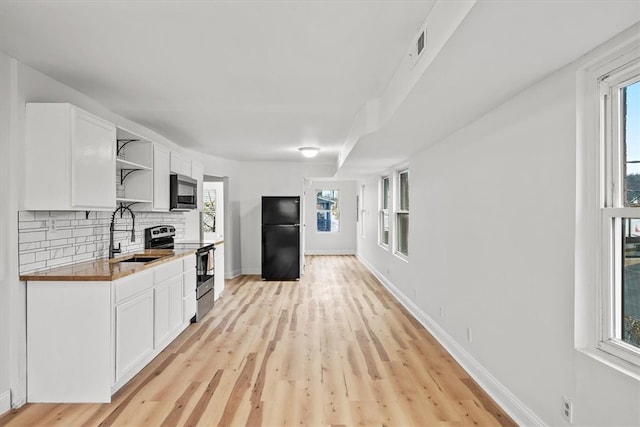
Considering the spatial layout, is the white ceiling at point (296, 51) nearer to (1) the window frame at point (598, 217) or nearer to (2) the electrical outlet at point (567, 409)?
(1) the window frame at point (598, 217)

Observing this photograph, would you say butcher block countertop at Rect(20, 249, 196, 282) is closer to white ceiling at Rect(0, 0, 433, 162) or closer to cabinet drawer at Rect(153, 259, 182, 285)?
cabinet drawer at Rect(153, 259, 182, 285)

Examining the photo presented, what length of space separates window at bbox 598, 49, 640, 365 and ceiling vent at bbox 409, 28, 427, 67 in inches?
34.0

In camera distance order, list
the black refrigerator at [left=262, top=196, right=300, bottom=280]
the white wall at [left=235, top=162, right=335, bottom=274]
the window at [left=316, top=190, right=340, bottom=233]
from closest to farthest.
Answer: the black refrigerator at [left=262, top=196, right=300, bottom=280], the white wall at [left=235, top=162, right=335, bottom=274], the window at [left=316, top=190, right=340, bottom=233]

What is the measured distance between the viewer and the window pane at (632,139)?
1711 millimetres

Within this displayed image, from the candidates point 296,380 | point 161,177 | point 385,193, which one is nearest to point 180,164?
point 161,177

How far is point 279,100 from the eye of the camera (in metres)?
3.67

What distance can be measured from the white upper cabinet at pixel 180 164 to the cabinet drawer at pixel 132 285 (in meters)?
1.87

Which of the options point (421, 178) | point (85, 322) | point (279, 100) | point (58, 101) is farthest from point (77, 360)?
point (421, 178)

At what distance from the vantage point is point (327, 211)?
39.7 ft

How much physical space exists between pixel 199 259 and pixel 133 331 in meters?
1.82

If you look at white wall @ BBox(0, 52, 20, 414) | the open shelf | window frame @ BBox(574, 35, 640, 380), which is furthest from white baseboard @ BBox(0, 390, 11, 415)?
window frame @ BBox(574, 35, 640, 380)

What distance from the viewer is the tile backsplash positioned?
9.18ft

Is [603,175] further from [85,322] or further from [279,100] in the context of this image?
[85,322]

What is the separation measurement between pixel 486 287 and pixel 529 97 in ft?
4.62
